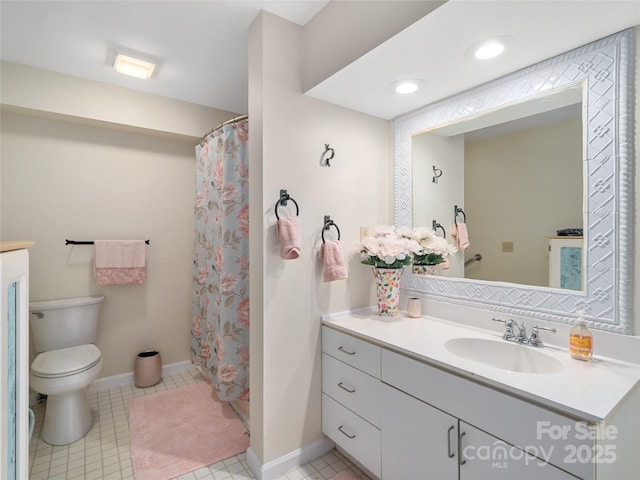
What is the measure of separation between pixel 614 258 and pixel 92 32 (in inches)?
112

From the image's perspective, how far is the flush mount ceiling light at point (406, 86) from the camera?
1.63 metres

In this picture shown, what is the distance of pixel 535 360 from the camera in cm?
131

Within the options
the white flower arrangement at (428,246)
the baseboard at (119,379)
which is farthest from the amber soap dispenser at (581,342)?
the baseboard at (119,379)

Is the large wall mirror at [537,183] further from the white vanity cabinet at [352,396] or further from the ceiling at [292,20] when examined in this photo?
the white vanity cabinet at [352,396]

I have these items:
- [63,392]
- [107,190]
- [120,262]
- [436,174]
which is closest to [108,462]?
[63,392]

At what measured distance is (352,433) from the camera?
1636 millimetres

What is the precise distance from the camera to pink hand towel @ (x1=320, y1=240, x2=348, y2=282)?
1757 mm

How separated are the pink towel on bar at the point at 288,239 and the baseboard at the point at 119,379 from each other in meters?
2.05

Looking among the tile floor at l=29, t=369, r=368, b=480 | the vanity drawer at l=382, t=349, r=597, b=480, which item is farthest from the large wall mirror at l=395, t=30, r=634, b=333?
the tile floor at l=29, t=369, r=368, b=480

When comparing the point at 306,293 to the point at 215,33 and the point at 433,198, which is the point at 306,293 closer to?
the point at 433,198

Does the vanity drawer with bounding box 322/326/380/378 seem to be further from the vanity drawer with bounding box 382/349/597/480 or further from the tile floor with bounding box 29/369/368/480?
the tile floor with bounding box 29/369/368/480

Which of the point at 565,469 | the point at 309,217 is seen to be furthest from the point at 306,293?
the point at 565,469

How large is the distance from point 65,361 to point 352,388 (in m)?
1.87

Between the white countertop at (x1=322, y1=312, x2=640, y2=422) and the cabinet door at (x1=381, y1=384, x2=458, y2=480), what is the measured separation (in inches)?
8.2
